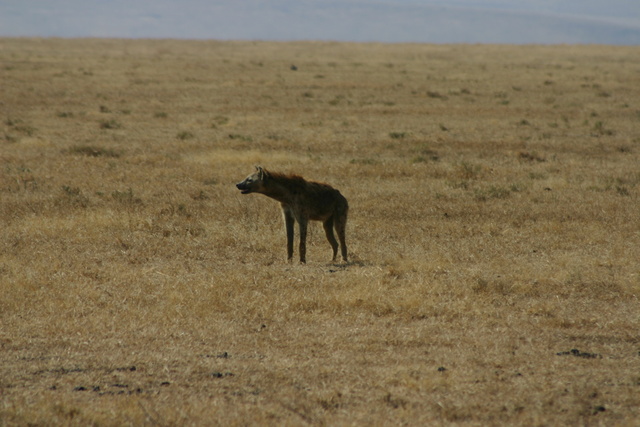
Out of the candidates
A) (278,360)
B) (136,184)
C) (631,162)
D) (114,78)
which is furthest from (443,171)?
(114,78)

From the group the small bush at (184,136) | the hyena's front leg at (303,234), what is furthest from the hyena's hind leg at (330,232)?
the small bush at (184,136)

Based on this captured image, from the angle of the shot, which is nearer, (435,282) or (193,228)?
(435,282)

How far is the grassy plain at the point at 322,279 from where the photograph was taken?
17.7 ft

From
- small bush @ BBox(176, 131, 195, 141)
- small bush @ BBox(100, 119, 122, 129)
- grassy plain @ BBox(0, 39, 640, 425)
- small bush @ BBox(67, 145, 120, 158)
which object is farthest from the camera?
small bush @ BBox(100, 119, 122, 129)

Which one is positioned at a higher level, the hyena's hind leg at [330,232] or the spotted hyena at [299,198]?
the spotted hyena at [299,198]

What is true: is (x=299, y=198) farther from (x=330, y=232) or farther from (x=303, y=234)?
(x=330, y=232)

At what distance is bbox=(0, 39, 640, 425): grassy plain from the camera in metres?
5.41

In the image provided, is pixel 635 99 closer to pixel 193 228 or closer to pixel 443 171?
pixel 443 171

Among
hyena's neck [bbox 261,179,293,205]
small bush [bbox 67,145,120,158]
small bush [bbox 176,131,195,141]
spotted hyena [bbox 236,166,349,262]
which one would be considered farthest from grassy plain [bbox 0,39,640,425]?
hyena's neck [bbox 261,179,293,205]

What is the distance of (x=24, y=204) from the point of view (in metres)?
12.2

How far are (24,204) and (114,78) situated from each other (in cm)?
2739

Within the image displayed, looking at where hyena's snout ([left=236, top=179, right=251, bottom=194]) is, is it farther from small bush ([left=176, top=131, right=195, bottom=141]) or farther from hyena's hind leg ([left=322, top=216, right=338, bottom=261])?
small bush ([left=176, top=131, right=195, bottom=141])

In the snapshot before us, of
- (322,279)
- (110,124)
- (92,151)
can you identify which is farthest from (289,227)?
(110,124)

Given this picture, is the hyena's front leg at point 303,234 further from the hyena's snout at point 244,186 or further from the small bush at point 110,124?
the small bush at point 110,124
